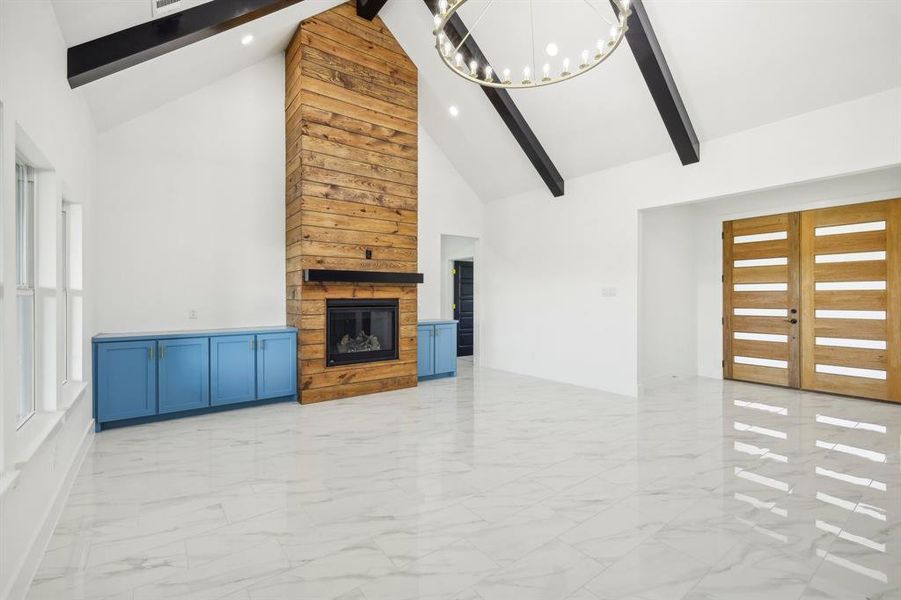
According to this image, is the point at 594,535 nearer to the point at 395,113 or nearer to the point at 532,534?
the point at 532,534

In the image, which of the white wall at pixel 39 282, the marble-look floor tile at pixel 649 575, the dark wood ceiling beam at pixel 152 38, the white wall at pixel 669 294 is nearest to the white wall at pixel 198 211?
the white wall at pixel 39 282

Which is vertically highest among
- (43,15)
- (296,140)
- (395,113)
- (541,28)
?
(541,28)

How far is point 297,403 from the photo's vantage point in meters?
5.39

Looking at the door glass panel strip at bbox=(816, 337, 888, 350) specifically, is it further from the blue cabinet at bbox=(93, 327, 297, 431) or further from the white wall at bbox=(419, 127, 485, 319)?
the blue cabinet at bbox=(93, 327, 297, 431)

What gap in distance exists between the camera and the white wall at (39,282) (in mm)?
1934

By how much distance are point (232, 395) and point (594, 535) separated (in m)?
4.13

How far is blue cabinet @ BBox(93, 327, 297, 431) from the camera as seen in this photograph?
434 centimetres

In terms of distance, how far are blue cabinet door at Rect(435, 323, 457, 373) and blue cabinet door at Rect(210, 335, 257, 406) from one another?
8.95ft

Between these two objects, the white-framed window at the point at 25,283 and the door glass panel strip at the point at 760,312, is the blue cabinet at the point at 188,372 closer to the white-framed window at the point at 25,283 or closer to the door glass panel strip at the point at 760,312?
the white-framed window at the point at 25,283

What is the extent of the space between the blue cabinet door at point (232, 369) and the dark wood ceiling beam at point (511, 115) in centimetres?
427

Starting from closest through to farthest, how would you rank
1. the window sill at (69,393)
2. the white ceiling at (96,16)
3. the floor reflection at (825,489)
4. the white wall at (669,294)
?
1. the floor reflection at (825,489)
2. the white ceiling at (96,16)
3. the window sill at (69,393)
4. the white wall at (669,294)

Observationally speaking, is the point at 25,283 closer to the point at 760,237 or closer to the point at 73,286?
the point at 73,286

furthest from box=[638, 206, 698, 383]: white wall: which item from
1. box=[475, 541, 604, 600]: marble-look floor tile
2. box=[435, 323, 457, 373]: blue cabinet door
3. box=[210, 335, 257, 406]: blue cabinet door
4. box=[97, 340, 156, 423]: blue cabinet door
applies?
box=[97, 340, 156, 423]: blue cabinet door

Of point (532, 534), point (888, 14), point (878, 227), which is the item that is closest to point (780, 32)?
point (888, 14)
